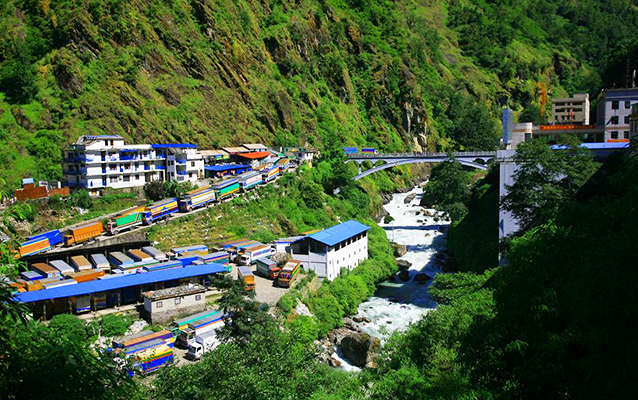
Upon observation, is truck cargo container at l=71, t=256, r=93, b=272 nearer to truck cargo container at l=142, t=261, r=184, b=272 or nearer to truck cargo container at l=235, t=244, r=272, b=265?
truck cargo container at l=142, t=261, r=184, b=272

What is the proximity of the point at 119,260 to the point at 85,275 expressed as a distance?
326 cm

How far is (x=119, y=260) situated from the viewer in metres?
30.1

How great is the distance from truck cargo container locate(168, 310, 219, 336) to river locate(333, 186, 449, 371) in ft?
21.8

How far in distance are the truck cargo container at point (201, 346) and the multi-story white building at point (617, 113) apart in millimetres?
31899

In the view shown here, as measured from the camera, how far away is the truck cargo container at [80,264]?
2885 cm

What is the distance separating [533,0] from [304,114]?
121 metres

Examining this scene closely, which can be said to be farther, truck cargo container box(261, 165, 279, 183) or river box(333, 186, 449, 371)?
truck cargo container box(261, 165, 279, 183)

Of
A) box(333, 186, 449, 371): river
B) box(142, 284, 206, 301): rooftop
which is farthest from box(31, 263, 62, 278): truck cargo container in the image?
box(333, 186, 449, 371): river

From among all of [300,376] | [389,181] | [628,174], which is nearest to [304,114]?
[389,181]

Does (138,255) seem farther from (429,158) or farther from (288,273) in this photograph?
(429,158)

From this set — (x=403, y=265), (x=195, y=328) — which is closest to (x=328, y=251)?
(x=403, y=265)

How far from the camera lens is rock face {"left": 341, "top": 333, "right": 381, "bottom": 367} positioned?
24.4m

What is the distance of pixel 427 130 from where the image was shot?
87.2 meters

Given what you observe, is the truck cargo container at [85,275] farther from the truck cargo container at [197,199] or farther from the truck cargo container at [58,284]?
the truck cargo container at [197,199]
